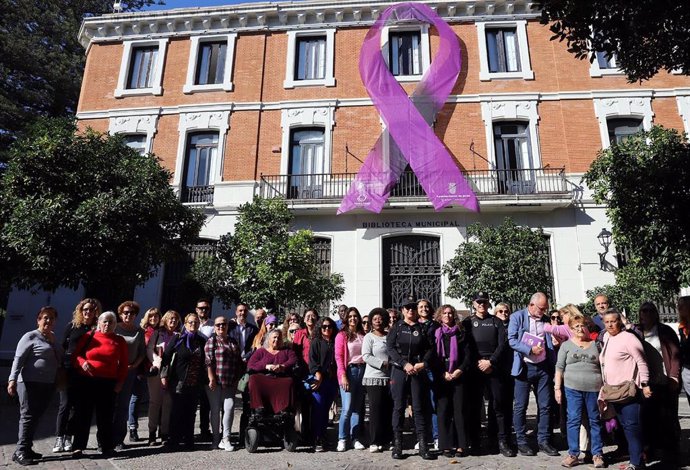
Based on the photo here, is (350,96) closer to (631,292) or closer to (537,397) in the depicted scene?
(631,292)

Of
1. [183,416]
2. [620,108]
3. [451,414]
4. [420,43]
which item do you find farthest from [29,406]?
[620,108]

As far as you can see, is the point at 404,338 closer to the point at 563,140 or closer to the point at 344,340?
the point at 344,340

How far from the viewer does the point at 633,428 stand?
4.63 m

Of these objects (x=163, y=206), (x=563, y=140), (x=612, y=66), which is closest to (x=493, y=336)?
(x=163, y=206)

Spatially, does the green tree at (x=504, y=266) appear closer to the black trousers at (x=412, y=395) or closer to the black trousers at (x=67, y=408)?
the black trousers at (x=412, y=395)

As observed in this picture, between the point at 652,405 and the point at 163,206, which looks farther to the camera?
the point at 163,206

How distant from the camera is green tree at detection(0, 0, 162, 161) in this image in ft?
60.2

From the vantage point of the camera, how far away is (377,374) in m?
5.71

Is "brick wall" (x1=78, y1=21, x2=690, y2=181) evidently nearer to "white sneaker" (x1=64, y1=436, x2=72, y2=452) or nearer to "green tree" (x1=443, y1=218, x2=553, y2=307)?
"green tree" (x1=443, y1=218, x2=553, y2=307)

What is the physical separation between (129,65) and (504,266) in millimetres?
14699

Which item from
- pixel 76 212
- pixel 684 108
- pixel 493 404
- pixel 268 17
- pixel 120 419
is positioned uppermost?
pixel 268 17

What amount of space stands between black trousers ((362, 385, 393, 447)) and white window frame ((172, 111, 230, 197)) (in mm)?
11205

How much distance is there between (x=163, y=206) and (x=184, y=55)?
8672mm

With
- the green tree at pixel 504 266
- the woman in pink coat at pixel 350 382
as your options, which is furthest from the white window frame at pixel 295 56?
the woman in pink coat at pixel 350 382
